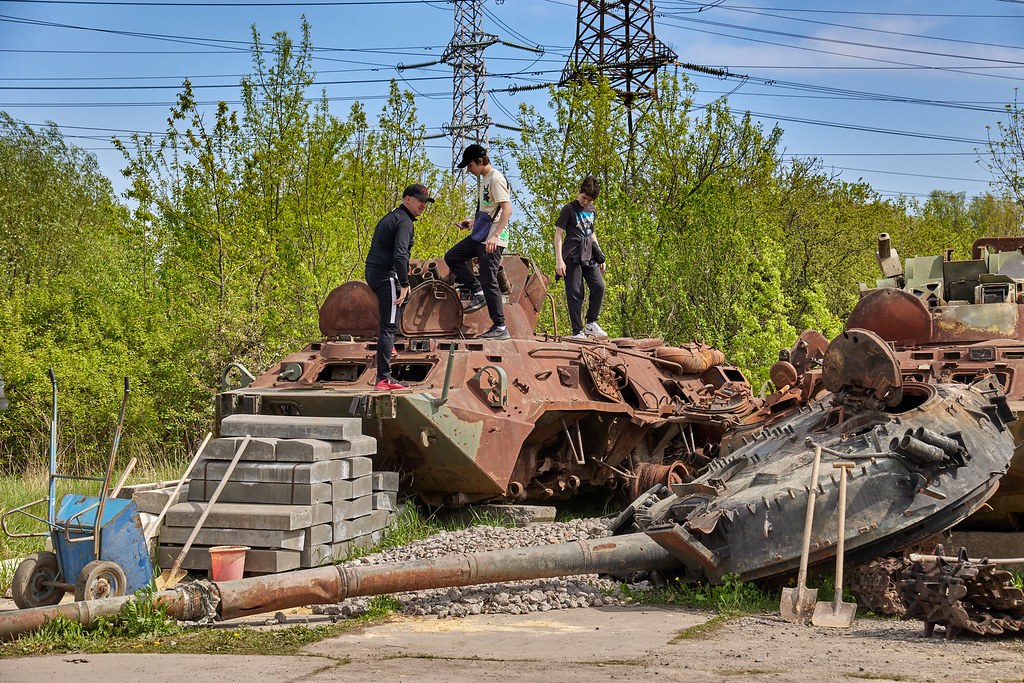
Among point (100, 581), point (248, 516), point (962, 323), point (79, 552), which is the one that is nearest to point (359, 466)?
point (248, 516)

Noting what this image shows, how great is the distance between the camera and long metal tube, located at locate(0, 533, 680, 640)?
7.64 meters

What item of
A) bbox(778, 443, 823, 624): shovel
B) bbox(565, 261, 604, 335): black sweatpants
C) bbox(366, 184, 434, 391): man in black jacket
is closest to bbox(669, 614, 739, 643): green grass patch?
bbox(778, 443, 823, 624): shovel

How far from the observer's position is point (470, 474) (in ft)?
39.5

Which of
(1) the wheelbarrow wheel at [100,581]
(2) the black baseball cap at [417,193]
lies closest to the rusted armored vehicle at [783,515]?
(1) the wheelbarrow wheel at [100,581]

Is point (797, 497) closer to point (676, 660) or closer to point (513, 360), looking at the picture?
point (676, 660)

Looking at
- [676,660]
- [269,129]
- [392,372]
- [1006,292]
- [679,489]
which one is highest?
[269,129]

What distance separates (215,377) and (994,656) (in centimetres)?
1415

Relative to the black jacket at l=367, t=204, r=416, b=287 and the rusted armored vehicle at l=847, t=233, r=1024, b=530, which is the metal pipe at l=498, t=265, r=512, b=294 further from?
the rusted armored vehicle at l=847, t=233, r=1024, b=530

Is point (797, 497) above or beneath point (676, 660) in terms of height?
above

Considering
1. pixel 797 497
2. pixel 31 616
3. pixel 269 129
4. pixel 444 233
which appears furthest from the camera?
pixel 444 233

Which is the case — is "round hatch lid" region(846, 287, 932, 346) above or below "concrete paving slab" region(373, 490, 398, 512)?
above

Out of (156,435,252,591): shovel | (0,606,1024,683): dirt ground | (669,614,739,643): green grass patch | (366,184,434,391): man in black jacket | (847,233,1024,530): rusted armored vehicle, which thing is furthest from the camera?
(366,184,434,391): man in black jacket

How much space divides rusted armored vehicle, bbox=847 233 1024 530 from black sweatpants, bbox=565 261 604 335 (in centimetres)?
315

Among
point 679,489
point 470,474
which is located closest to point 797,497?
point 679,489
